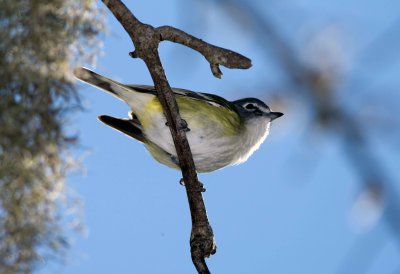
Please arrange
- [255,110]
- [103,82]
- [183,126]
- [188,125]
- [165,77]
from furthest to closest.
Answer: [255,110], [188,125], [103,82], [183,126], [165,77]

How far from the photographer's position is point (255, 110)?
2822mm

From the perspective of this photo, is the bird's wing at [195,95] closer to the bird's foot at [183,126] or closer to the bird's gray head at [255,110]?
the bird's foot at [183,126]

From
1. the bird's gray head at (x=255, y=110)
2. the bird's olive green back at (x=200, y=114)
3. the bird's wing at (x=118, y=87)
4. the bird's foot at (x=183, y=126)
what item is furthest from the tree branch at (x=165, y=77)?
the bird's gray head at (x=255, y=110)

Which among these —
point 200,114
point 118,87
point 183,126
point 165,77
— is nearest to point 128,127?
point 118,87

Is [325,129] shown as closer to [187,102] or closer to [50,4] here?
[50,4]

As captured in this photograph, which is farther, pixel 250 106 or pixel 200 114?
pixel 250 106

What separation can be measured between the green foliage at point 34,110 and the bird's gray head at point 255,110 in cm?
93

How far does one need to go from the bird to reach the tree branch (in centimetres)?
45

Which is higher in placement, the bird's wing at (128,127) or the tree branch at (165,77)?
the bird's wing at (128,127)

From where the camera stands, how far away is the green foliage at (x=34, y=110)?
1.91 meters

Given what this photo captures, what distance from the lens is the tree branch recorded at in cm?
147

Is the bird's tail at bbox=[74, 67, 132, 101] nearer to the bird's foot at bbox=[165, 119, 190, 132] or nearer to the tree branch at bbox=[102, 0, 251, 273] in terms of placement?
the bird's foot at bbox=[165, 119, 190, 132]

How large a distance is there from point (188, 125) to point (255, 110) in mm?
594

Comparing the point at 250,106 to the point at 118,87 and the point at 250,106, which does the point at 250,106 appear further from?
the point at 118,87
